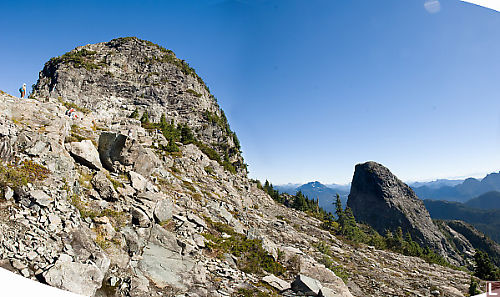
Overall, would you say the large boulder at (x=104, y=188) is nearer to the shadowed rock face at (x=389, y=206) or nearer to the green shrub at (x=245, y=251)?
the green shrub at (x=245, y=251)

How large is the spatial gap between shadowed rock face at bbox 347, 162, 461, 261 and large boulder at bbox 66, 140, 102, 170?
149 metres

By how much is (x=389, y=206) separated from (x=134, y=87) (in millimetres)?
162682

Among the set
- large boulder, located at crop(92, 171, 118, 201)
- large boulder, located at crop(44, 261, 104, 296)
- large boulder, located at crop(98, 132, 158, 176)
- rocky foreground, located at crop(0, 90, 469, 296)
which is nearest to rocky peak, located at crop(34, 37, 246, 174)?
large boulder, located at crop(98, 132, 158, 176)

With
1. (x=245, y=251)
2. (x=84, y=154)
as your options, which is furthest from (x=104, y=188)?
(x=245, y=251)

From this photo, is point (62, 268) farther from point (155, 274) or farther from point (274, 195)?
point (274, 195)

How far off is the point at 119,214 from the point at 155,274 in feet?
12.3

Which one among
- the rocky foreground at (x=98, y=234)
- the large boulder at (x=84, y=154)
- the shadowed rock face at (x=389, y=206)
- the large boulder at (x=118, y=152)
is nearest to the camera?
the rocky foreground at (x=98, y=234)

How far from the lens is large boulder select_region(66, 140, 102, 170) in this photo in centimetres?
1209

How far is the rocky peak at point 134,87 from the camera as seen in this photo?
2958 inches

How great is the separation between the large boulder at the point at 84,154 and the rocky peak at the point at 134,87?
53585mm

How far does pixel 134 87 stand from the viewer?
83.4m

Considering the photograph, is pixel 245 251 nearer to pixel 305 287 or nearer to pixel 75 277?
pixel 305 287

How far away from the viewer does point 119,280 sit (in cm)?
755

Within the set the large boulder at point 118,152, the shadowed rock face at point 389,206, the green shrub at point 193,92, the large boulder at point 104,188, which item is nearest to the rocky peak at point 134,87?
the green shrub at point 193,92
